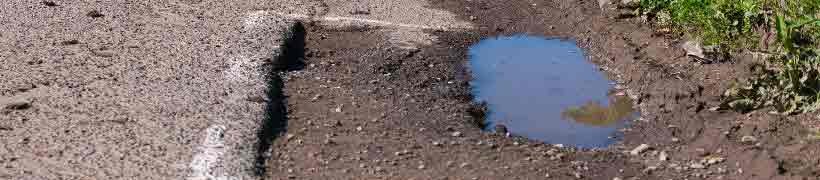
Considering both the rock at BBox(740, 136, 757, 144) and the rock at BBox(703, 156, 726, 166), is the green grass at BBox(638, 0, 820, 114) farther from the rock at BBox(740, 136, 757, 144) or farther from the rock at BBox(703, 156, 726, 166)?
the rock at BBox(703, 156, 726, 166)

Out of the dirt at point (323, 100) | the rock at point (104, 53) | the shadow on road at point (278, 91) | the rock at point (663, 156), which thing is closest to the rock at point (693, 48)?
the dirt at point (323, 100)

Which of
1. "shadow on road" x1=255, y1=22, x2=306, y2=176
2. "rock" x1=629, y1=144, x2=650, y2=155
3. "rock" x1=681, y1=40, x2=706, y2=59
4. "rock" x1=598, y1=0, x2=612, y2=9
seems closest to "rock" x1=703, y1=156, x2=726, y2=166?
"rock" x1=629, y1=144, x2=650, y2=155

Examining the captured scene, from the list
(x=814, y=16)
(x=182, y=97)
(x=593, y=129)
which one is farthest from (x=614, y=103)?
(x=182, y=97)

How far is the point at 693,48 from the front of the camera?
7227 mm

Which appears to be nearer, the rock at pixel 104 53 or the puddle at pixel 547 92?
the puddle at pixel 547 92

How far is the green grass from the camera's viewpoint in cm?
614

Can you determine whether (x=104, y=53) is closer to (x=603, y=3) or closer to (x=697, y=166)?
(x=697, y=166)

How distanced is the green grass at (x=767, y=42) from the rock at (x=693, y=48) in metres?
0.06

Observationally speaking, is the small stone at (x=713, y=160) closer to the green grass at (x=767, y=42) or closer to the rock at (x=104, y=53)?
the green grass at (x=767, y=42)

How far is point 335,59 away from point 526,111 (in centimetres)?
125

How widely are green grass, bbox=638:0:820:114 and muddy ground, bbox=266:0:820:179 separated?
0.13m

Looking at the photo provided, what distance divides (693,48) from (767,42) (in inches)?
20.5

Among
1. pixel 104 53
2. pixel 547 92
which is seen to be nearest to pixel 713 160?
pixel 547 92

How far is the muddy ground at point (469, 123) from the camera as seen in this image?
5.41 m
